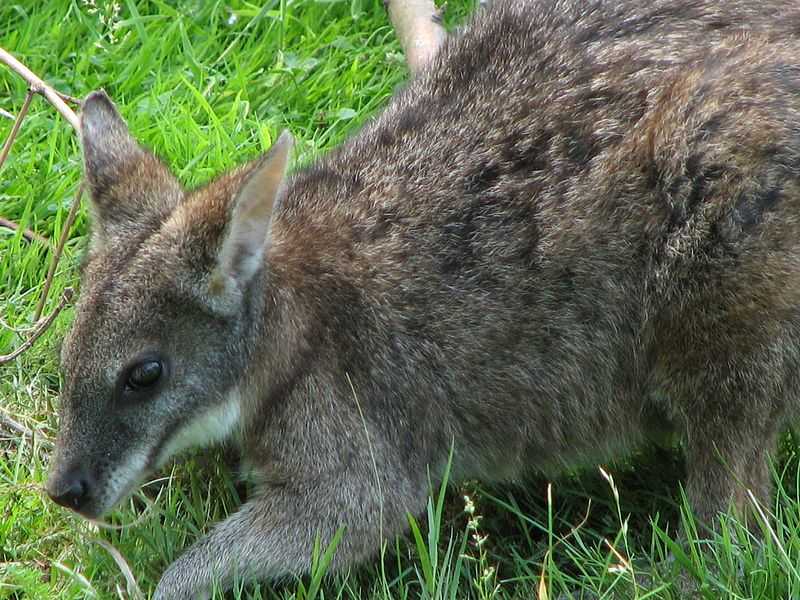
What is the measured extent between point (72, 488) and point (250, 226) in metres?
0.99

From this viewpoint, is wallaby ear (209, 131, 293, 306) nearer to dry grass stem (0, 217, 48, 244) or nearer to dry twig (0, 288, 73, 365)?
dry twig (0, 288, 73, 365)

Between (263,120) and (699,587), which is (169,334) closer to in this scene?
(699,587)

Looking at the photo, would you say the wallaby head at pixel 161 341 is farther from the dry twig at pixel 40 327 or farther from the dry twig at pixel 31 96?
the dry twig at pixel 31 96

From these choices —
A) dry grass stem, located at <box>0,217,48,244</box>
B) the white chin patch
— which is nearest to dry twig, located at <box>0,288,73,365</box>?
dry grass stem, located at <box>0,217,48,244</box>

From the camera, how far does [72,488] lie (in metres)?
4.85

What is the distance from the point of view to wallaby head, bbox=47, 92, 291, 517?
15.9 feet

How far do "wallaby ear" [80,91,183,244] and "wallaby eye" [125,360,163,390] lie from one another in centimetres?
52

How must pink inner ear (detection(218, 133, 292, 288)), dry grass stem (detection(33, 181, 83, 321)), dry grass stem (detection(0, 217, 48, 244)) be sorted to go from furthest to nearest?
dry grass stem (detection(0, 217, 48, 244)) < dry grass stem (detection(33, 181, 83, 321)) < pink inner ear (detection(218, 133, 292, 288))

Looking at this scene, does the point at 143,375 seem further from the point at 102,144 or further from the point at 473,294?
the point at 473,294

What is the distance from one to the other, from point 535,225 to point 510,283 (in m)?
0.21

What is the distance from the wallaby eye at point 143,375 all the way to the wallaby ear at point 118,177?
20.6 inches

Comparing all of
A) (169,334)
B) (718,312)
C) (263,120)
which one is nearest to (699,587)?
(718,312)

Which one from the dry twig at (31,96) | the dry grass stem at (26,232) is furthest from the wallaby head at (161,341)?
the dry grass stem at (26,232)

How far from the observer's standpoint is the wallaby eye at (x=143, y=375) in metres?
4.84
